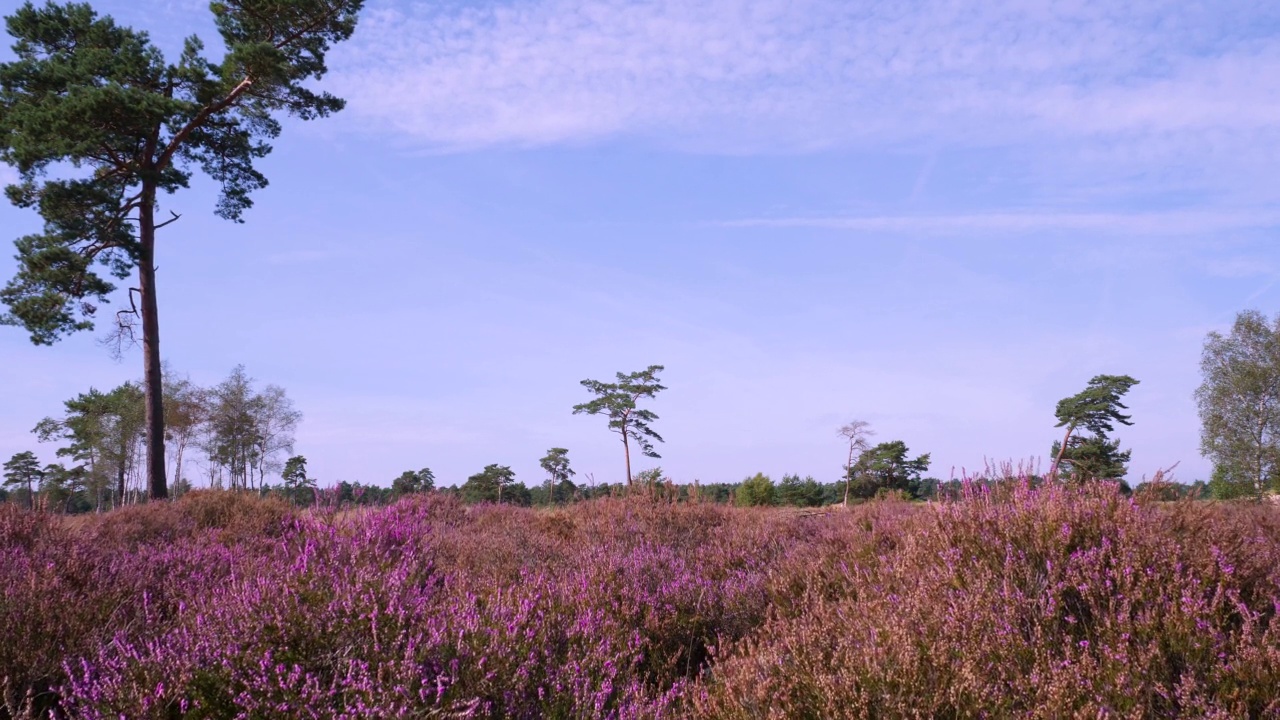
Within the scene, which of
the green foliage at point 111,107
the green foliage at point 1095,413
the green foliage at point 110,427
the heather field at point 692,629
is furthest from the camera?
the green foliage at point 110,427

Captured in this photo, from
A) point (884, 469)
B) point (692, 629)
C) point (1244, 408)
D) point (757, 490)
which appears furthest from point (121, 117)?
point (1244, 408)

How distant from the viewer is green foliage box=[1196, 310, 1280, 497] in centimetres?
3328

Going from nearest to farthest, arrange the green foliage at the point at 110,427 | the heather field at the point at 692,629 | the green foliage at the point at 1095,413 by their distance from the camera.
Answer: the heather field at the point at 692,629, the green foliage at the point at 1095,413, the green foliage at the point at 110,427

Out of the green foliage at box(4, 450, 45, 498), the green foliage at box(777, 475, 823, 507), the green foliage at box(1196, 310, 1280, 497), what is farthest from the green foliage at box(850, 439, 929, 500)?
the green foliage at box(4, 450, 45, 498)

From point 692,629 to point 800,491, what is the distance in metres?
28.0

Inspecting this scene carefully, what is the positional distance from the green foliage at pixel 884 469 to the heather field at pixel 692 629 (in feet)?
91.2

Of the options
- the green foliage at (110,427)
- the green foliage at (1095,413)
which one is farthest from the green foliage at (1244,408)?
the green foliage at (110,427)

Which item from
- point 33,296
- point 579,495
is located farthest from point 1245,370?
point 33,296

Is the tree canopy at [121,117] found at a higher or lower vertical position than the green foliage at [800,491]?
higher

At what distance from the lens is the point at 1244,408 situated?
34219 mm

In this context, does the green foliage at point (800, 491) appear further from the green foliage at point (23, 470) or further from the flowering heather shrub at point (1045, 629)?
the green foliage at point (23, 470)

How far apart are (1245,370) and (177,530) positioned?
41631 mm

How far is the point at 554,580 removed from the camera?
4.69 metres

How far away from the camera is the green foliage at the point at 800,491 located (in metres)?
31.0
